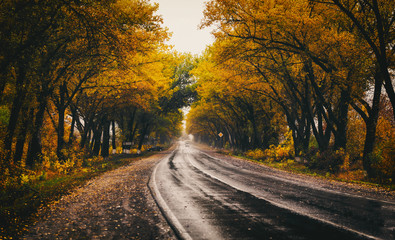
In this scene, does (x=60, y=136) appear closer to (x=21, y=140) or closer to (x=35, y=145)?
(x=35, y=145)

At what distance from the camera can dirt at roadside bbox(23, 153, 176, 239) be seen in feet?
17.6

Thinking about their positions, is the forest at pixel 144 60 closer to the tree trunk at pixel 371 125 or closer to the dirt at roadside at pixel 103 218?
the tree trunk at pixel 371 125

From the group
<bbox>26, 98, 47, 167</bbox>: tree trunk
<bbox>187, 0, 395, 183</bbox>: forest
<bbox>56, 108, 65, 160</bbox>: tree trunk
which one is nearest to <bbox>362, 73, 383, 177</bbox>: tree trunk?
<bbox>187, 0, 395, 183</bbox>: forest

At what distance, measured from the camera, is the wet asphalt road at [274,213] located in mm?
5051

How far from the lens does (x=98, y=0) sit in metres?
8.50

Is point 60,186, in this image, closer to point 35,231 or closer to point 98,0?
point 35,231

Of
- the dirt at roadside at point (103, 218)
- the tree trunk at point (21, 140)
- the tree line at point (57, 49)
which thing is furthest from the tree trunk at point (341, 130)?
the tree trunk at point (21, 140)

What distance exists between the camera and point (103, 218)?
21.2 ft

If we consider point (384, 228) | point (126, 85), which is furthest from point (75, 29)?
point (384, 228)

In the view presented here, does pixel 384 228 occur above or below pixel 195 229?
above

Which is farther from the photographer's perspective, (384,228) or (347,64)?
(347,64)

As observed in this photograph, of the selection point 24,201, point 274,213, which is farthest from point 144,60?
point 274,213

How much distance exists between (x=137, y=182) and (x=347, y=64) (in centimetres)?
1260

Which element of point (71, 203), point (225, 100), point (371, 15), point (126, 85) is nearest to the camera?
point (71, 203)
